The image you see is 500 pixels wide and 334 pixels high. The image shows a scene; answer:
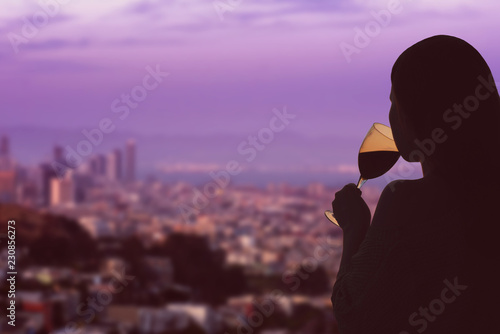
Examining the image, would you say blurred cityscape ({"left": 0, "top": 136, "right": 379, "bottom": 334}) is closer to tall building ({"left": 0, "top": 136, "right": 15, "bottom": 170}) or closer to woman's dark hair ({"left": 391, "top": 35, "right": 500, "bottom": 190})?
tall building ({"left": 0, "top": 136, "right": 15, "bottom": 170})

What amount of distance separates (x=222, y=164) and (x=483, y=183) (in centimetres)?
174

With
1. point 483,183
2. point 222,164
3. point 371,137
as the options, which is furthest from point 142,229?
point 483,183

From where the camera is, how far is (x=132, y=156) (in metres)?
2.97

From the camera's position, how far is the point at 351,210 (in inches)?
32.2

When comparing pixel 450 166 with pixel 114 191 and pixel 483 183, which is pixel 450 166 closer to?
pixel 483 183

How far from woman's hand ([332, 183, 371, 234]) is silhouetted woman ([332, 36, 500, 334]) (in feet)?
0.11

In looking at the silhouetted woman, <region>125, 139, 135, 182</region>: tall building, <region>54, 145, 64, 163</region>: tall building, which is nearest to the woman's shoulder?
the silhouetted woman

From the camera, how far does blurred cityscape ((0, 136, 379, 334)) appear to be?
2404 millimetres

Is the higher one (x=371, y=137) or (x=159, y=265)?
(x=371, y=137)

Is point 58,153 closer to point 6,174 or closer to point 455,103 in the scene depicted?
point 6,174

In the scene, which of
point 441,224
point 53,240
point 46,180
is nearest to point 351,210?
point 441,224

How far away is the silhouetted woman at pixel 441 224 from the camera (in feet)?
2.46

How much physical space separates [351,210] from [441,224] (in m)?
0.12

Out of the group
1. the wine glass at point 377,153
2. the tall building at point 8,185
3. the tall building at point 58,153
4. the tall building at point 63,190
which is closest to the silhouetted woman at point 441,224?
the wine glass at point 377,153
